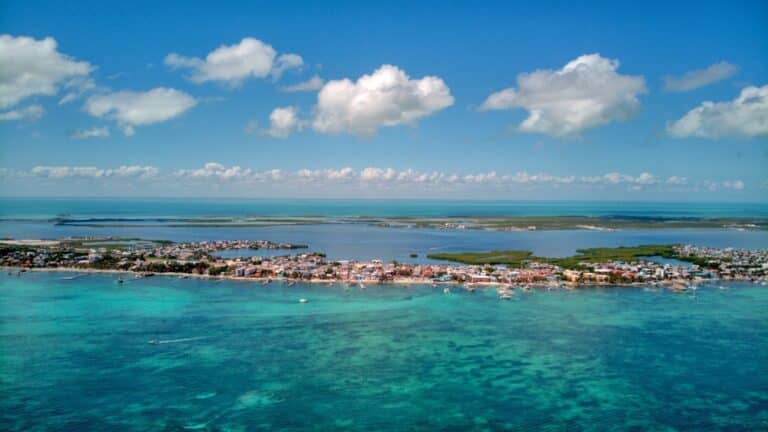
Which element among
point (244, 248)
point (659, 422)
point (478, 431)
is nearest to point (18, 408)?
point (478, 431)

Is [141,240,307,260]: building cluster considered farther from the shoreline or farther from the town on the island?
the shoreline

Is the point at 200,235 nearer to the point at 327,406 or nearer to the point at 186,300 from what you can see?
the point at 186,300

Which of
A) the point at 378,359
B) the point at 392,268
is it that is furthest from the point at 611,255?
the point at 378,359

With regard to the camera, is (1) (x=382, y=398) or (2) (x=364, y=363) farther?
(2) (x=364, y=363)

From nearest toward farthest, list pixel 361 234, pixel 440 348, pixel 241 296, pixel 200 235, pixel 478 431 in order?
pixel 478 431 → pixel 440 348 → pixel 241 296 → pixel 200 235 → pixel 361 234

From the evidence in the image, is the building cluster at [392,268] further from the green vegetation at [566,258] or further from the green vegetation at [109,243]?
the green vegetation at [109,243]

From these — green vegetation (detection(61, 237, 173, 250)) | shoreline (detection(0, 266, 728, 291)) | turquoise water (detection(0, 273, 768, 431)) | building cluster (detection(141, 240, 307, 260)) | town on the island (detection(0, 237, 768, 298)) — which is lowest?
turquoise water (detection(0, 273, 768, 431))

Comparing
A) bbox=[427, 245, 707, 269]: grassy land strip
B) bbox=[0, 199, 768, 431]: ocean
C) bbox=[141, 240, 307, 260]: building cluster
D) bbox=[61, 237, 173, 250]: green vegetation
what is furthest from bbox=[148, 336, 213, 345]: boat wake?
bbox=[61, 237, 173, 250]: green vegetation

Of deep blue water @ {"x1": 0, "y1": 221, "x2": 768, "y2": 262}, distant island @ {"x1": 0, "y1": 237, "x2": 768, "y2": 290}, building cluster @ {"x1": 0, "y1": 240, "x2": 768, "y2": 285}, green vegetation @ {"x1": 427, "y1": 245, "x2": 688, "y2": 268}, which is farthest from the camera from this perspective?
deep blue water @ {"x1": 0, "y1": 221, "x2": 768, "y2": 262}
